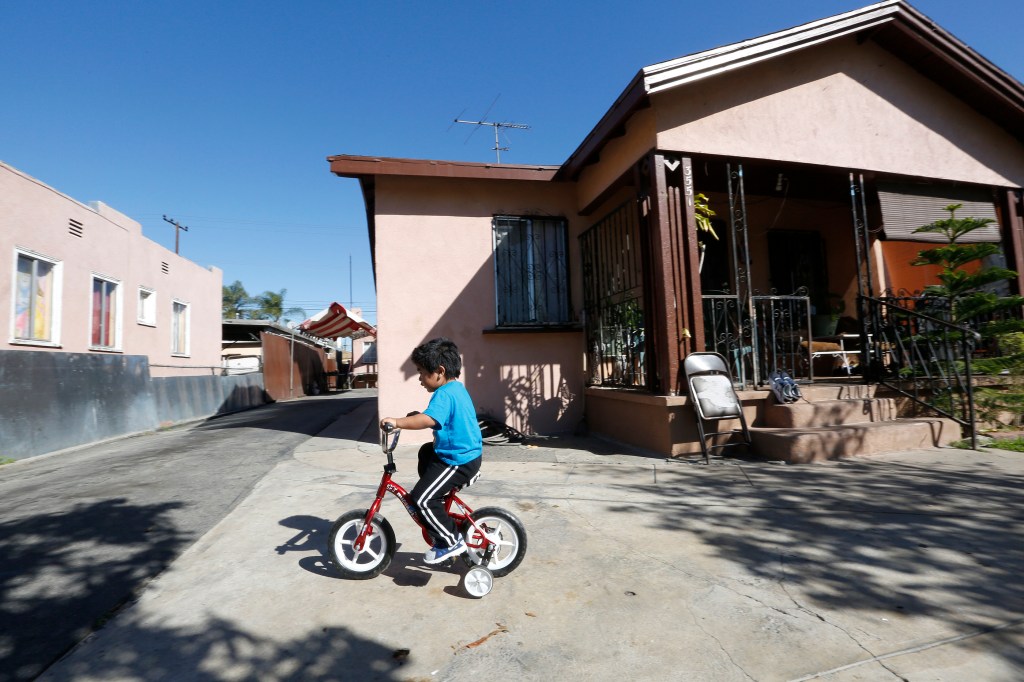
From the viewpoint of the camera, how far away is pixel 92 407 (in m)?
8.96

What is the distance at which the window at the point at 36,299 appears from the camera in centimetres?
933

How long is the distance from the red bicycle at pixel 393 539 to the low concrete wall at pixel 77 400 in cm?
749

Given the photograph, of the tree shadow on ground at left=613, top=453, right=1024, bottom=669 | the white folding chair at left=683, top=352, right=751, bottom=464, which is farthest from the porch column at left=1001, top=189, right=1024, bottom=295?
the white folding chair at left=683, top=352, right=751, bottom=464

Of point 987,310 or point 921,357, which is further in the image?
point 987,310

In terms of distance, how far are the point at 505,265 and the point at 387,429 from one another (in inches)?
223

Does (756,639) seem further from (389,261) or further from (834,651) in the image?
(389,261)

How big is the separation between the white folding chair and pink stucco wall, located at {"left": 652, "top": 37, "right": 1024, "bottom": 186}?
2.68 metres

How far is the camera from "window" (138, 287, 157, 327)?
1399cm

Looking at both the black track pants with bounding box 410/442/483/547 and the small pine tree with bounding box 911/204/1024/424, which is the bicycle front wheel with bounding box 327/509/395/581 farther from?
the small pine tree with bounding box 911/204/1024/424

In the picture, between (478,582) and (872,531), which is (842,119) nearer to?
(872,531)

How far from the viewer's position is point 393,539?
2971mm

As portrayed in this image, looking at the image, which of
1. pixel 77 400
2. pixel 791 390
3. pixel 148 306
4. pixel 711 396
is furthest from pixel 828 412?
pixel 148 306

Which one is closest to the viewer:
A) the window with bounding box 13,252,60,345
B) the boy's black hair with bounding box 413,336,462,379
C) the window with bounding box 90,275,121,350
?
the boy's black hair with bounding box 413,336,462,379

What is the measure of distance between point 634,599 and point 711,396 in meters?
3.54
